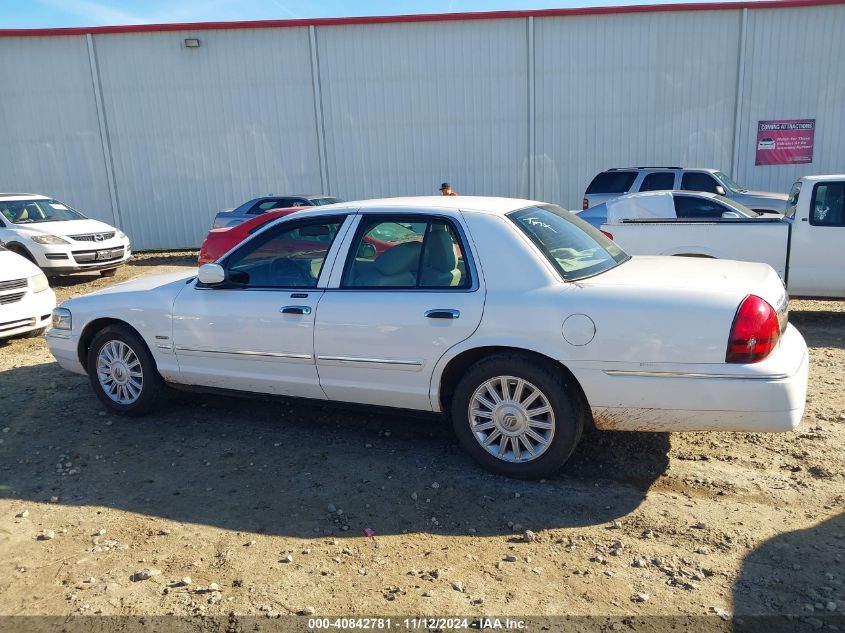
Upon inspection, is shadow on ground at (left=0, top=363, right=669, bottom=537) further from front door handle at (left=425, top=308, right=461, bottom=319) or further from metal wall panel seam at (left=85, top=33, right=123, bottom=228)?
metal wall panel seam at (left=85, top=33, right=123, bottom=228)

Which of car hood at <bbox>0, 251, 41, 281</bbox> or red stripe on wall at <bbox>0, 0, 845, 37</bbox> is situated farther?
red stripe on wall at <bbox>0, 0, 845, 37</bbox>

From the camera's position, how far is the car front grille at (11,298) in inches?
298

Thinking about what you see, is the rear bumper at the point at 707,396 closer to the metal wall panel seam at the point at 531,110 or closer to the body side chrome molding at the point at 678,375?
the body side chrome molding at the point at 678,375

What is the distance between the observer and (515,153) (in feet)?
60.4

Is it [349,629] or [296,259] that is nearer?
[349,629]

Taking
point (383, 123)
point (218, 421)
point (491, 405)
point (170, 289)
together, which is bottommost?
point (218, 421)

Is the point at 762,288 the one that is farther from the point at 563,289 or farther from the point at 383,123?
the point at 383,123

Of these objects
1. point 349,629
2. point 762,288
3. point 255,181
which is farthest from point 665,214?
point 255,181

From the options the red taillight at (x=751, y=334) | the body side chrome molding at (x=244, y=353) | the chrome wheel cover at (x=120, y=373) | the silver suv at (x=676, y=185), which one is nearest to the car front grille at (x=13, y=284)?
the chrome wheel cover at (x=120, y=373)

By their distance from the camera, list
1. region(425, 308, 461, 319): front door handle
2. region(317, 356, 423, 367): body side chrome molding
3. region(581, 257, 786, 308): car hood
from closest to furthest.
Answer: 1. region(581, 257, 786, 308): car hood
2. region(425, 308, 461, 319): front door handle
3. region(317, 356, 423, 367): body side chrome molding

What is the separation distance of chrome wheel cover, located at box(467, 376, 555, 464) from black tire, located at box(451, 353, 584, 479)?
0.06 feet

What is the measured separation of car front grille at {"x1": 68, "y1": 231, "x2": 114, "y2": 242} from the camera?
1262cm

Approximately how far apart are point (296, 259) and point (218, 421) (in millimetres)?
1477

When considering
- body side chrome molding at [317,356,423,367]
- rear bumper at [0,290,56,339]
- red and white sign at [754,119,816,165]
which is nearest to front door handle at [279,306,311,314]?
body side chrome molding at [317,356,423,367]
